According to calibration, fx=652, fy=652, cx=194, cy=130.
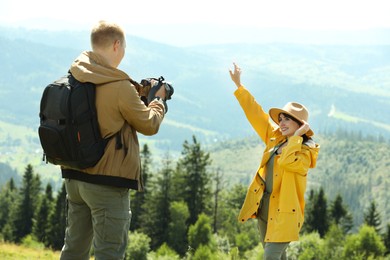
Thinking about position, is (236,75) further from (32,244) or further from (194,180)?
(194,180)

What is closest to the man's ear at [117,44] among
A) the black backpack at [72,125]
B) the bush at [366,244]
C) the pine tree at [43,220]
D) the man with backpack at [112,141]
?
→ the man with backpack at [112,141]

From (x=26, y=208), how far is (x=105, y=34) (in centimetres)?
7025

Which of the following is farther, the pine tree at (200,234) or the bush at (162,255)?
the pine tree at (200,234)

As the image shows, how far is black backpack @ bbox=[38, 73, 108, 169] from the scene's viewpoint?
506 centimetres

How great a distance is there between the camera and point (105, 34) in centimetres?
533

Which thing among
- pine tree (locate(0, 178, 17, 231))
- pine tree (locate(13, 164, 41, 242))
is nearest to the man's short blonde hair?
pine tree (locate(13, 164, 41, 242))

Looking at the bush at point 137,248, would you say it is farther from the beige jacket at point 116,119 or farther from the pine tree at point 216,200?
the beige jacket at point 116,119

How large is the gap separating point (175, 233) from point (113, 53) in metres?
56.7

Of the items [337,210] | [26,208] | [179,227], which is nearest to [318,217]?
[337,210]

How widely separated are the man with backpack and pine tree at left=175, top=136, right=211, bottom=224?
59296 millimetres

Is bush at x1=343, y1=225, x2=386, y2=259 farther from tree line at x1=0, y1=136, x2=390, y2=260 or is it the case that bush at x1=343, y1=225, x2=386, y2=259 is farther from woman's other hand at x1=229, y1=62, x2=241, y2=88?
woman's other hand at x1=229, y1=62, x2=241, y2=88

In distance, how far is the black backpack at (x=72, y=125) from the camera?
506cm

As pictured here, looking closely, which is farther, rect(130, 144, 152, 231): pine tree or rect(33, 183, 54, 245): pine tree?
rect(33, 183, 54, 245): pine tree


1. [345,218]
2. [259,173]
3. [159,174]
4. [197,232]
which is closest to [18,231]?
[159,174]
